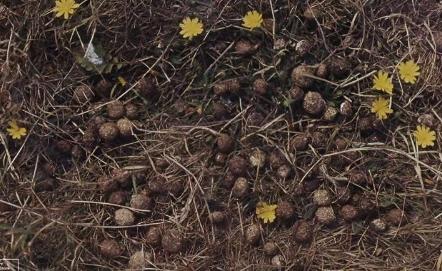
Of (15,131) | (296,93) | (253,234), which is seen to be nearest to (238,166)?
(253,234)

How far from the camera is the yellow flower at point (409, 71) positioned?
2.61 meters

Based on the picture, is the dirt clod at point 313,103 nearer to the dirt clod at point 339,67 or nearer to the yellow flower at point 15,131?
the dirt clod at point 339,67

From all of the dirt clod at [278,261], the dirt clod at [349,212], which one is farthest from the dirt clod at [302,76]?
the dirt clod at [278,261]

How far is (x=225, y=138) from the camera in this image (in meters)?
2.59

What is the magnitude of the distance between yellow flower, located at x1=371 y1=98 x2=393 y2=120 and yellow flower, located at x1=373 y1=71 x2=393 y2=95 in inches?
2.3

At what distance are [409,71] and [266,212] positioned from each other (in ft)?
3.16

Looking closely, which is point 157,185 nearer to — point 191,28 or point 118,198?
point 118,198

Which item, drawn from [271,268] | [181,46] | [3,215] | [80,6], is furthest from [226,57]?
[3,215]

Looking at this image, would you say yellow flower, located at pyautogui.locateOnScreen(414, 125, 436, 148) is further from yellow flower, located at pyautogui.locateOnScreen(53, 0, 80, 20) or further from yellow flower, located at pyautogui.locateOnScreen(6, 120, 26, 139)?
yellow flower, located at pyautogui.locateOnScreen(6, 120, 26, 139)

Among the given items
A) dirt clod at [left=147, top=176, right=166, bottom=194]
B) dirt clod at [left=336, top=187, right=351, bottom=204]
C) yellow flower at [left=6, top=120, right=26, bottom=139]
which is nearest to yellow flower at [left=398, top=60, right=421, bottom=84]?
dirt clod at [left=336, top=187, right=351, bottom=204]

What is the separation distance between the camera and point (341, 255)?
2576 millimetres

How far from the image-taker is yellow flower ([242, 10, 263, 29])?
8.45ft

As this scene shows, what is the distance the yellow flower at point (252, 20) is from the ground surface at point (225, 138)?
0.07 meters

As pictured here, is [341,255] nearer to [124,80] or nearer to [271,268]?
[271,268]
